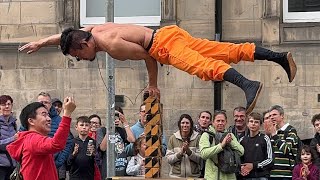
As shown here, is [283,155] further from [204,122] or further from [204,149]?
[204,122]

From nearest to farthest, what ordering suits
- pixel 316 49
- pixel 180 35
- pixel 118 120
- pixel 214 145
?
pixel 180 35
pixel 214 145
pixel 118 120
pixel 316 49

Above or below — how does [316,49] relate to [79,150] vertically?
above

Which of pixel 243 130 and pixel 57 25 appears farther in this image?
pixel 57 25

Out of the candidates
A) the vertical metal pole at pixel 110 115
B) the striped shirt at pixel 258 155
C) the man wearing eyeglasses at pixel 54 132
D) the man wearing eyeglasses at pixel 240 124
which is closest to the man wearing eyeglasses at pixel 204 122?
the man wearing eyeglasses at pixel 240 124

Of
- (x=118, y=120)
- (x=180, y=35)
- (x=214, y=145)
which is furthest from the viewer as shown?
(x=118, y=120)

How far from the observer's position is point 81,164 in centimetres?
1385

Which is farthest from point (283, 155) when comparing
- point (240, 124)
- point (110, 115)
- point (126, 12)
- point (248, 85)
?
point (126, 12)

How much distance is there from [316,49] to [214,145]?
514cm

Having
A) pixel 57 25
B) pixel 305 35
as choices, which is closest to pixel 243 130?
pixel 305 35

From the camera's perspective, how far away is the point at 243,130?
45.1 feet

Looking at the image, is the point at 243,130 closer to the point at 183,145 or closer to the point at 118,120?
the point at 183,145

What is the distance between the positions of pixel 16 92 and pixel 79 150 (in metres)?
5.03

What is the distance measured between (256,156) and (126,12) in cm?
617

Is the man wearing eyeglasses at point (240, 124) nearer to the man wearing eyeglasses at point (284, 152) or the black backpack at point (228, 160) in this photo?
the man wearing eyeglasses at point (284, 152)
